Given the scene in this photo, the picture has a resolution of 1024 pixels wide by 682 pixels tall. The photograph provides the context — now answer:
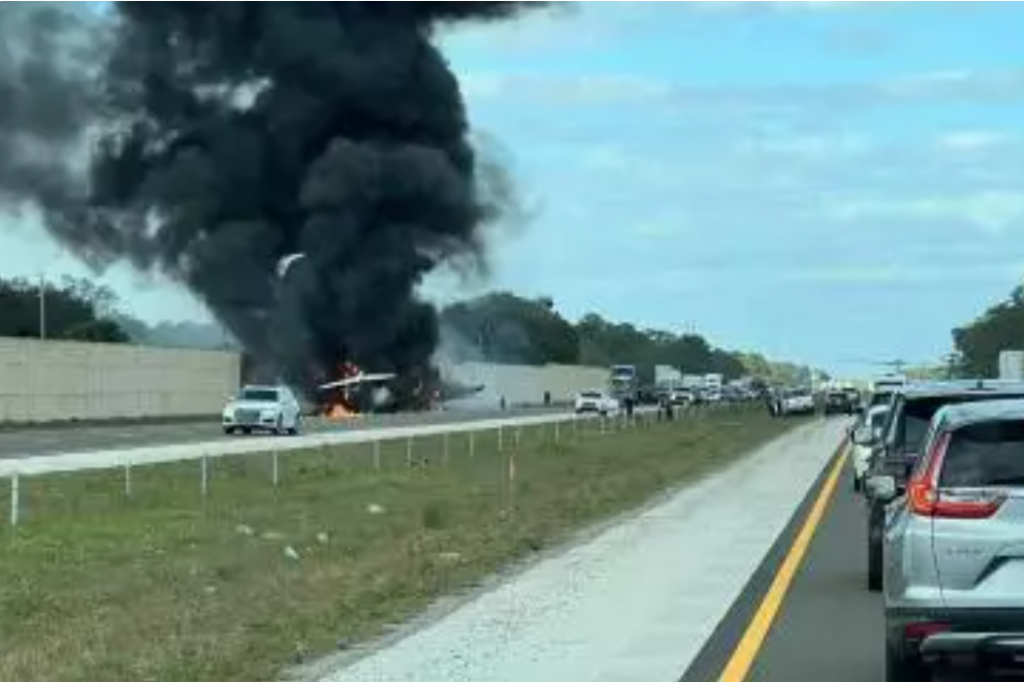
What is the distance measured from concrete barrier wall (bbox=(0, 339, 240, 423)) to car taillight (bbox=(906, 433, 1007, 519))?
214 feet

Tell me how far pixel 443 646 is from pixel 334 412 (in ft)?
277

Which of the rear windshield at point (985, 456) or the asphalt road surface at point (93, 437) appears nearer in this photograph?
the rear windshield at point (985, 456)

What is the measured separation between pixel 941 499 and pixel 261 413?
175ft

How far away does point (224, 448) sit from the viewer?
44.9 m

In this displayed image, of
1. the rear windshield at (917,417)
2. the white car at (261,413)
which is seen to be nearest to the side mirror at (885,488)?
the rear windshield at (917,417)

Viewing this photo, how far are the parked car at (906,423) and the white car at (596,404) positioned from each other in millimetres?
83584

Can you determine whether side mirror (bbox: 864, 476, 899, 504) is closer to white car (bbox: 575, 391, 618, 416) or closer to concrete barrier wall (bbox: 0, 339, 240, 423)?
concrete barrier wall (bbox: 0, 339, 240, 423)

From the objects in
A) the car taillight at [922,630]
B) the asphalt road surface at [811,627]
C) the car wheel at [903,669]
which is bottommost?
the asphalt road surface at [811,627]

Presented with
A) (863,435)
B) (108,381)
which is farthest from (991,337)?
(863,435)

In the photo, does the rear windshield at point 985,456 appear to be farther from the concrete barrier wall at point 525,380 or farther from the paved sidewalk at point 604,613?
the concrete barrier wall at point 525,380

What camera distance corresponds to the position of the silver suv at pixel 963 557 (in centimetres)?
995

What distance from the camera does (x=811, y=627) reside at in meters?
14.5

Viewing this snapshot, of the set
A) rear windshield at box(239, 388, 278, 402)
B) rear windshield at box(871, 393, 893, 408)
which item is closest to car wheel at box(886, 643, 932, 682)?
rear windshield at box(871, 393, 893, 408)

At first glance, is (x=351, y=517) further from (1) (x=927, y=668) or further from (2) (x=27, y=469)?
(1) (x=927, y=668)
